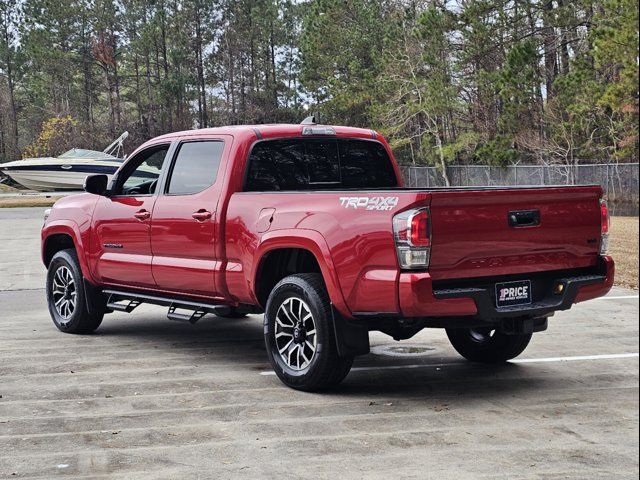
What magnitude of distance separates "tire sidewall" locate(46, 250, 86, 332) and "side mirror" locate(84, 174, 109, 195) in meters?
0.87

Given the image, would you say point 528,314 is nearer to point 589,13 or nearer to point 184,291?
point 184,291

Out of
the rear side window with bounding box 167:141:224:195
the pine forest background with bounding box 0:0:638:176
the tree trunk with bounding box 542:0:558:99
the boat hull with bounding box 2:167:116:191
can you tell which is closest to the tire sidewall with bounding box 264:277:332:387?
the rear side window with bounding box 167:141:224:195

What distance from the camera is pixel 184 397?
23.3 feet

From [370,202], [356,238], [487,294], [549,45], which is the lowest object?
[487,294]

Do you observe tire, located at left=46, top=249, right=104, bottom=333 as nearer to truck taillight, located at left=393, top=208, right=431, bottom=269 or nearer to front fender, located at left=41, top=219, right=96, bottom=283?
front fender, located at left=41, top=219, right=96, bottom=283

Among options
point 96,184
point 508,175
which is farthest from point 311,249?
point 508,175

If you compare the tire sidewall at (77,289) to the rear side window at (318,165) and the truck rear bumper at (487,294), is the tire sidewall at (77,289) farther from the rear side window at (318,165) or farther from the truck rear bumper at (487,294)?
the truck rear bumper at (487,294)

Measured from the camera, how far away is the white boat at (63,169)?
44.4 m

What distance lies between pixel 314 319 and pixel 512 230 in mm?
1521

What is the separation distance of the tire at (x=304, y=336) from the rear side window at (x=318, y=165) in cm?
122

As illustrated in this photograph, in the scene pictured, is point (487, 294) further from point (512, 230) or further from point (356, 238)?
point (356, 238)

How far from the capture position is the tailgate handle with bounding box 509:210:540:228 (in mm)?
6555

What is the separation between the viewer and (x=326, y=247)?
6.88 metres

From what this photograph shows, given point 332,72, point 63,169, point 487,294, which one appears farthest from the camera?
point 332,72
